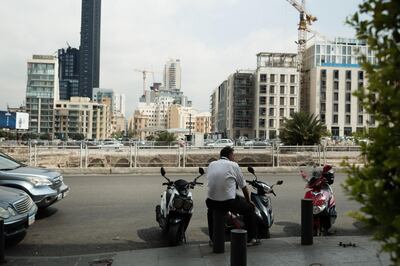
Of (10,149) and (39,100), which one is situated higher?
(39,100)

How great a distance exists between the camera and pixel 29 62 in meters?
127

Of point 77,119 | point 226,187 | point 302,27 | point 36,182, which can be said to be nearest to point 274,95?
point 302,27

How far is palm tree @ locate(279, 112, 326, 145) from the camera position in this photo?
31234mm

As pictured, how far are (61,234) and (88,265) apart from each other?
2203mm

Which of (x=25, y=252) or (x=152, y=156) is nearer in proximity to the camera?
(x=25, y=252)

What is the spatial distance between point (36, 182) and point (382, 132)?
8164 mm

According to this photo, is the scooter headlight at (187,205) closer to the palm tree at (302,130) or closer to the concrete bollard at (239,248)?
the concrete bollard at (239,248)

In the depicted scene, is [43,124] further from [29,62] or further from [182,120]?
[182,120]

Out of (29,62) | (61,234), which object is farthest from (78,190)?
(29,62)

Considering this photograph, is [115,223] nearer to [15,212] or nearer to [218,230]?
[15,212]

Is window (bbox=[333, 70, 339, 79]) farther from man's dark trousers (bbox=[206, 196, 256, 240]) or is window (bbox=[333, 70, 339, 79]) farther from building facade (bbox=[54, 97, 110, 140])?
man's dark trousers (bbox=[206, 196, 256, 240])

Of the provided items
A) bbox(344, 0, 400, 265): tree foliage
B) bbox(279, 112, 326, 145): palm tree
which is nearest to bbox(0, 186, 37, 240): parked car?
bbox(344, 0, 400, 265): tree foliage

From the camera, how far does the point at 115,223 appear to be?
8.64 meters

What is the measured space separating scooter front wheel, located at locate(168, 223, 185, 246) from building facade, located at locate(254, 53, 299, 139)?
337 feet
